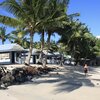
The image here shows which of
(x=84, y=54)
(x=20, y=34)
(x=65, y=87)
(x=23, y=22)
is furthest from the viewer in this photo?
(x=84, y=54)

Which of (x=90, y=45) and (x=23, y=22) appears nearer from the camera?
(x=23, y=22)

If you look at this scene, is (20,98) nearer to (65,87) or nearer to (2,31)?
(65,87)

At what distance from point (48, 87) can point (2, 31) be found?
5251 centimetres

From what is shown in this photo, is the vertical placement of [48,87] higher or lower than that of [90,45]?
lower

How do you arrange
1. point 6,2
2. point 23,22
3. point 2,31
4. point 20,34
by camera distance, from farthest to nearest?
point 2,31, point 20,34, point 23,22, point 6,2

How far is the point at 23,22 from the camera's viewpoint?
31359 mm

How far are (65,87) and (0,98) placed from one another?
5.18 metres

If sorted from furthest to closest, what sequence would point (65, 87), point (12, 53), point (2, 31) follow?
1. point (2, 31)
2. point (12, 53)
3. point (65, 87)

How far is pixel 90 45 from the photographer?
64.1 metres

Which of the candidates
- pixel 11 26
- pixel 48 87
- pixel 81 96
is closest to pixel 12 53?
pixel 11 26

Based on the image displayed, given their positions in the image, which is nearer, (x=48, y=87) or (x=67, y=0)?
(x=48, y=87)

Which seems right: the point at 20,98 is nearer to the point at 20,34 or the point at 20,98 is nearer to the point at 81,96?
the point at 81,96

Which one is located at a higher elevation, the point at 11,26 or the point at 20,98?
the point at 11,26

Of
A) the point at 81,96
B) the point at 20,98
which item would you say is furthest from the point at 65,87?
the point at 20,98
